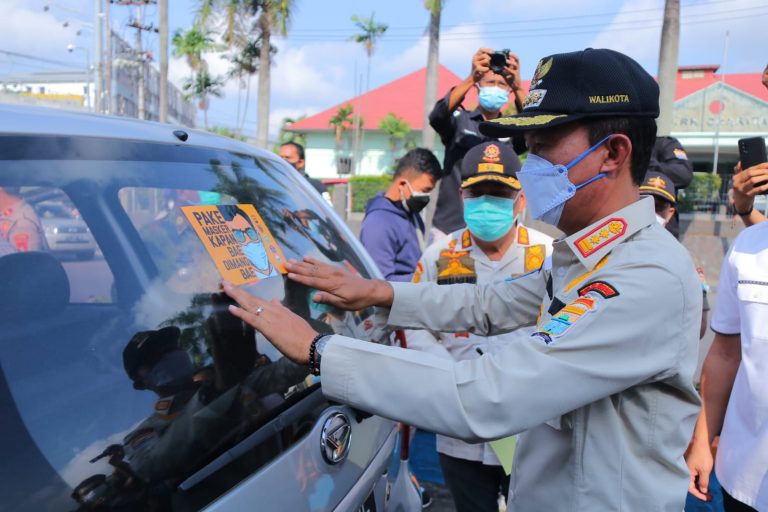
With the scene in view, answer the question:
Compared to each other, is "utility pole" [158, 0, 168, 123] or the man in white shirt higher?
"utility pole" [158, 0, 168, 123]

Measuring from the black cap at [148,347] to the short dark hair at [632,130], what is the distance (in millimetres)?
1062

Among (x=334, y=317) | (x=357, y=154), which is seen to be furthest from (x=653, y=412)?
(x=357, y=154)

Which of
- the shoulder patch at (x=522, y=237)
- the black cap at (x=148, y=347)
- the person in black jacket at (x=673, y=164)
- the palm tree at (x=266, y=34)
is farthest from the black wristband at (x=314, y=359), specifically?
the palm tree at (x=266, y=34)

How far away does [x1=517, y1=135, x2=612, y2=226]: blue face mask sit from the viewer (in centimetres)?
152

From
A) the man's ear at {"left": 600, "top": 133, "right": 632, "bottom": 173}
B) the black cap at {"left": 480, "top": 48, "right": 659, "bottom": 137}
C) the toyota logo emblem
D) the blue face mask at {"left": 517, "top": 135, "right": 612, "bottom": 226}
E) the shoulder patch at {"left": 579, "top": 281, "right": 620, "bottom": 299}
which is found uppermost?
the black cap at {"left": 480, "top": 48, "right": 659, "bottom": 137}

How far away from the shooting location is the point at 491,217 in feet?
8.91

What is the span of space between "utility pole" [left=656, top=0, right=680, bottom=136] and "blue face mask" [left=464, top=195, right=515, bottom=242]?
23.7 feet

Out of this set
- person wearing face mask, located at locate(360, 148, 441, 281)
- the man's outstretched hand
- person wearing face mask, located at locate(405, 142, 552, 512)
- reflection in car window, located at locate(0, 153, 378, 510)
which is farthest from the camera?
person wearing face mask, located at locate(360, 148, 441, 281)

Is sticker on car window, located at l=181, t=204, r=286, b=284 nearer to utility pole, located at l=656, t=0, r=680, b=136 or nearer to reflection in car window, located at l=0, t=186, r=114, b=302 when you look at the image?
reflection in car window, located at l=0, t=186, r=114, b=302

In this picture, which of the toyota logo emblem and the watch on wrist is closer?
the watch on wrist

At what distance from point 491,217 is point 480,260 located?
194mm

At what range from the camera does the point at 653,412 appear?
4.41ft

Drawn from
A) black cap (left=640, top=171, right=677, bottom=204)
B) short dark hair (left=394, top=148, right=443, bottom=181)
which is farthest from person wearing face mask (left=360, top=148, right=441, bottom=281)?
black cap (left=640, top=171, right=677, bottom=204)

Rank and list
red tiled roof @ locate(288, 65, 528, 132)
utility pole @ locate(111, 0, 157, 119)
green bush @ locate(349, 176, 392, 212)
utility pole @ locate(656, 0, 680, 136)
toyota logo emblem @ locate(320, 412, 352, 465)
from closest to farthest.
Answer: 1. toyota logo emblem @ locate(320, 412, 352, 465)
2. utility pole @ locate(656, 0, 680, 136)
3. green bush @ locate(349, 176, 392, 212)
4. utility pole @ locate(111, 0, 157, 119)
5. red tiled roof @ locate(288, 65, 528, 132)
